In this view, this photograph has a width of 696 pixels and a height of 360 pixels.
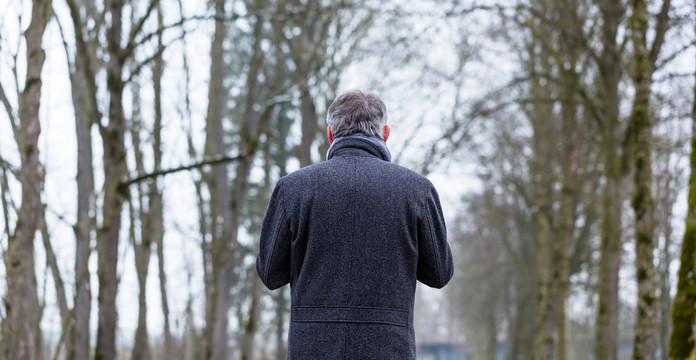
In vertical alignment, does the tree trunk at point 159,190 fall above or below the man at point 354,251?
above

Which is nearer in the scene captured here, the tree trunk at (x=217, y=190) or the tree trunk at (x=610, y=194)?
the tree trunk at (x=217, y=190)

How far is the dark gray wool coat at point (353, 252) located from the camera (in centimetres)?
281

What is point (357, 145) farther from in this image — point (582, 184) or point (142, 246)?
point (582, 184)

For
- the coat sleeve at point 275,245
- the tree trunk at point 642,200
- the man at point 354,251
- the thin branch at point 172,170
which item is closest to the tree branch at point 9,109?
the thin branch at point 172,170

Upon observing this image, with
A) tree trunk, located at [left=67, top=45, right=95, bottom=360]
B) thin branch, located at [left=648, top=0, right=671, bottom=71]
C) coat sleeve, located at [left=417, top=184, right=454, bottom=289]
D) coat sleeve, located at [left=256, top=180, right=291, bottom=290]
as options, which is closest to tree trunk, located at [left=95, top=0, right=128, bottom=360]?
tree trunk, located at [left=67, top=45, right=95, bottom=360]

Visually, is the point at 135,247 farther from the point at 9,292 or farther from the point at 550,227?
the point at 550,227

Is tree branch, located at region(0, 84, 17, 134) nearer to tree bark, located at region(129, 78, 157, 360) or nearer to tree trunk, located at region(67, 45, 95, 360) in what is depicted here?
tree trunk, located at region(67, 45, 95, 360)

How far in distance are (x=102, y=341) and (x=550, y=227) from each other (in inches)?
464

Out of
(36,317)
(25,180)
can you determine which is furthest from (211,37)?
(25,180)

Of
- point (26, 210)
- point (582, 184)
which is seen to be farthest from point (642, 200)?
point (582, 184)

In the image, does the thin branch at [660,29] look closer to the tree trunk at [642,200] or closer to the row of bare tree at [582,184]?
the row of bare tree at [582,184]

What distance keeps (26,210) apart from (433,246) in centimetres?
373

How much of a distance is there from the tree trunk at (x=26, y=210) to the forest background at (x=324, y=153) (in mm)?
15

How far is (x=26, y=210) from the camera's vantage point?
566 cm
